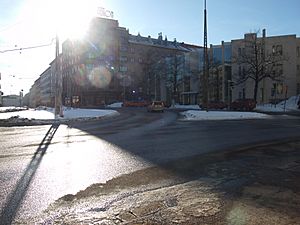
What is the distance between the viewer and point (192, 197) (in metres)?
6.32

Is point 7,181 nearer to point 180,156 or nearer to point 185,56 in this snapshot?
point 180,156

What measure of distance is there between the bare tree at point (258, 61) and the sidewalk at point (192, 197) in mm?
53518

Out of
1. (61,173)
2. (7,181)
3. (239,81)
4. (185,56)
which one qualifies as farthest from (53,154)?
(185,56)

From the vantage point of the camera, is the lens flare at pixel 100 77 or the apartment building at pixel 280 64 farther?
the lens flare at pixel 100 77

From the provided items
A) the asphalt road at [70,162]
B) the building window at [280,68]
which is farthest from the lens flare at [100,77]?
the asphalt road at [70,162]

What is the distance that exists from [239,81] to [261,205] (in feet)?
210

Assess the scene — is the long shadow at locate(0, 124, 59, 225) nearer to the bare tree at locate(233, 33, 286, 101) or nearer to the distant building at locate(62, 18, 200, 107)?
the bare tree at locate(233, 33, 286, 101)

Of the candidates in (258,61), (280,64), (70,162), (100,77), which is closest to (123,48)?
(100,77)

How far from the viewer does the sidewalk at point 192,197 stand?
525cm

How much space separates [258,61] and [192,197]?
61084 millimetres

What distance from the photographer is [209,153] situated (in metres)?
11.2

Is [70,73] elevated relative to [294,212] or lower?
elevated

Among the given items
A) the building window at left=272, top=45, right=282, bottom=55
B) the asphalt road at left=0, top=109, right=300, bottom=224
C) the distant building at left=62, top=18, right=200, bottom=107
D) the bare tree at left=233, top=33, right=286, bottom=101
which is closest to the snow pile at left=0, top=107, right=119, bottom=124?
the asphalt road at left=0, top=109, right=300, bottom=224

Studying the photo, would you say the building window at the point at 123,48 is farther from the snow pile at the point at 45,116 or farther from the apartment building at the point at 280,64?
the snow pile at the point at 45,116
